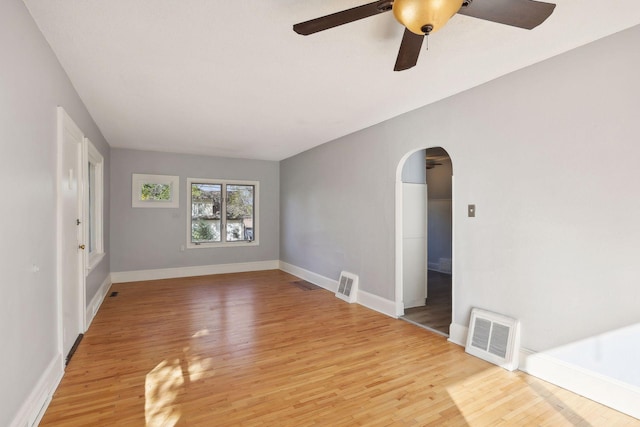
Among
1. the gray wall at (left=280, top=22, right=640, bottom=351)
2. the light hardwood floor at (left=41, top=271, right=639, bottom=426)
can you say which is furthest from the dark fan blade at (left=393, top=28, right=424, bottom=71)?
the light hardwood floor at (left=41, top=271, right=639, bottom=426)

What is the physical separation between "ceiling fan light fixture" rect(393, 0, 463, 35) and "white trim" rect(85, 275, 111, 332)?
428cm

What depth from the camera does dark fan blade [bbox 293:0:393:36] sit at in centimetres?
157

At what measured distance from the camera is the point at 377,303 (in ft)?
14.4

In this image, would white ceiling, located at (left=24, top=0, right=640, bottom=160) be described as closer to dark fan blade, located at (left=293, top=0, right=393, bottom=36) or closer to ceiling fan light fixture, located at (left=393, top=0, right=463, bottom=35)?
dark fan blade, located at (left=293, top=0, right=393, bottom=36)

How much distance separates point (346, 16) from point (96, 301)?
185 inches

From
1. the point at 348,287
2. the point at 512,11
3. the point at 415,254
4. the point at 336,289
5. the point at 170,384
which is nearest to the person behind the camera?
the point at 512,11

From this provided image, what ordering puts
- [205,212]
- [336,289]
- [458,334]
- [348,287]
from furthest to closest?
[205,212] < [336,289] < [348,287] < [458,334]

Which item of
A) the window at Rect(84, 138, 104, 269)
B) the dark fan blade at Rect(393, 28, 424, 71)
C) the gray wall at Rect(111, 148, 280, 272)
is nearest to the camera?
the dark fan blade at Rect(393, 28, 424, 71)

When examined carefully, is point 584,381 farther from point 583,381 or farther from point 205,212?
point 205,212

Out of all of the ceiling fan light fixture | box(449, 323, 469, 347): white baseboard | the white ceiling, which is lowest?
box(449, 323, 469, 347): white baseboard

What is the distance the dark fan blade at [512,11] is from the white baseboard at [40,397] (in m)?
3.23

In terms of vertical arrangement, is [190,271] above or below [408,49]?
below

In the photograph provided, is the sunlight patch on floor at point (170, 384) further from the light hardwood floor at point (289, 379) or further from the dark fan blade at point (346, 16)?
the dark fan blade at point (346, 16)

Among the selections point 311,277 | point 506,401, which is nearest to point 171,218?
point 311,277
